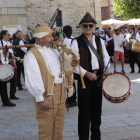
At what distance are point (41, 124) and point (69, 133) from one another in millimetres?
1813

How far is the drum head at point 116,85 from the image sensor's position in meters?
4.83

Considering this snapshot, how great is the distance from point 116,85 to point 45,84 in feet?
3.96

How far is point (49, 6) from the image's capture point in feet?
67.0

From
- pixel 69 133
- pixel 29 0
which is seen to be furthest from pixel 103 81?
pixel 29 0

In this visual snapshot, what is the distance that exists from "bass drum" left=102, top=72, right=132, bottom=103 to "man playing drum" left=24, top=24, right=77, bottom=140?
757mm

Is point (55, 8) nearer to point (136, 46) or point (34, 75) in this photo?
point (136, 46)

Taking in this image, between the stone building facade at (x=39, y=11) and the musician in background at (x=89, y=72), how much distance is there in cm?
1517

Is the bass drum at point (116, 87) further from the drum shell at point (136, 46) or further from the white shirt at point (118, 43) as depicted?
the white shirt at point (118, 43)

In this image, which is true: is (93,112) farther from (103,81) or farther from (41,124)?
(41,124)

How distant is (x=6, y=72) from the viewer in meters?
8.50

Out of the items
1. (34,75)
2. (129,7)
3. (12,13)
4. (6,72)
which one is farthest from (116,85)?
(129,7)

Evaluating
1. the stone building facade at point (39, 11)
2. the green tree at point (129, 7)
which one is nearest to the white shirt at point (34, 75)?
the stone building facade at point (39, 11)

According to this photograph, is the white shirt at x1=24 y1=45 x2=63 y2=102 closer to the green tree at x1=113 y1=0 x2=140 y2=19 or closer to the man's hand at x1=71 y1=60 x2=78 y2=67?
the man's hand at x1=71 y1=60 x2=78 y2=67

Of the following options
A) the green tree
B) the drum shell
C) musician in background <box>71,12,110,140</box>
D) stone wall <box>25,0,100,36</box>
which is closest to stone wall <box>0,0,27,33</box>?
stone wall <box>25,0,100,36</box>
